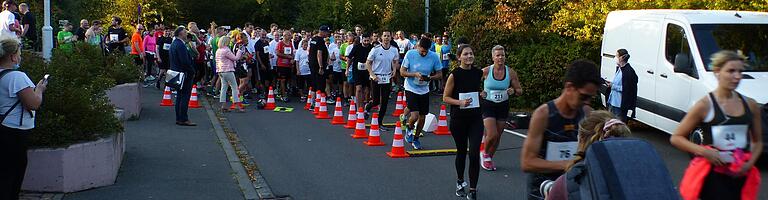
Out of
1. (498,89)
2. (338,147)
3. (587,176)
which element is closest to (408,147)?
(338,147)

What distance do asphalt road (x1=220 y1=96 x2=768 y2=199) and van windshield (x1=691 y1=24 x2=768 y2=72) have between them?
4.97 feet

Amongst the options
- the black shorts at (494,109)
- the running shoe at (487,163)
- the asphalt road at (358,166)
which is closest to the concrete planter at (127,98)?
the asphalt road at (358,166)

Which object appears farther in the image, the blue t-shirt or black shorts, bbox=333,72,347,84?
black shorts, bbox=333,72,347,84

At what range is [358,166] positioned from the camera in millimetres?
9984

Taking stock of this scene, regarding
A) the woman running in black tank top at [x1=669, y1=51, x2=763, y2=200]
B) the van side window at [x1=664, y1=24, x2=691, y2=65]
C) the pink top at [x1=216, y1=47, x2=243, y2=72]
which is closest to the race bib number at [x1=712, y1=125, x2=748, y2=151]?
the woman running in black tank top at [x1=669, y1=51, x2=763, y2=200]

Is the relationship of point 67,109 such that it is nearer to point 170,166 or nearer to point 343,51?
point 170,166

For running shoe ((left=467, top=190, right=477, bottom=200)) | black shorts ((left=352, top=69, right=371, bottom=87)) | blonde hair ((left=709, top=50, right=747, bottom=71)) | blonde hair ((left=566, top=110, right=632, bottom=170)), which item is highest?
blonde hair ((left=709, top=50, right=747, bottom=71))

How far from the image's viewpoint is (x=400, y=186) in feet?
28.6

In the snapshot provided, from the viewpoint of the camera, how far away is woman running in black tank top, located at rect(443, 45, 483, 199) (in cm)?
783

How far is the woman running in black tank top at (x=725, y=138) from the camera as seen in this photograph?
5098 millimetres

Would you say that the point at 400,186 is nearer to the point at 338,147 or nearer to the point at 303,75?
the point at 338,147

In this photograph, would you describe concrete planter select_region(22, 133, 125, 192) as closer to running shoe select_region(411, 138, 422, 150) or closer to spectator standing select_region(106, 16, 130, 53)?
running shoe select_region(411, 138, 422, 150)

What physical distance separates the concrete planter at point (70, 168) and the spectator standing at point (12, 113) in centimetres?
114

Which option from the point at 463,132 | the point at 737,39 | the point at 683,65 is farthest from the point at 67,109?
the point at 737,39
